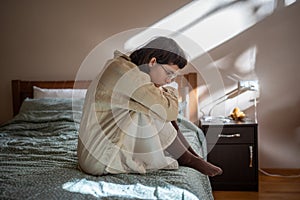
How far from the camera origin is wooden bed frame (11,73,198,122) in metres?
3.42

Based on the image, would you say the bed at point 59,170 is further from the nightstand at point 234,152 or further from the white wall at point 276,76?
the white wall at point 276,76

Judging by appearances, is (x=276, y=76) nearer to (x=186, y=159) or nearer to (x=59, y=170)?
(x=186, y=159)

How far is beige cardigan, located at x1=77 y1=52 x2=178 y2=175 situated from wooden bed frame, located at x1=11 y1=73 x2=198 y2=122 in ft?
5.18

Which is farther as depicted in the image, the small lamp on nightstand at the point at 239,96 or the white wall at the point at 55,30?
the white wall at the point at 55,30

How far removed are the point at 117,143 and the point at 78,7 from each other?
215cm

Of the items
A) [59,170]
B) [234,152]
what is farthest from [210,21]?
[59,170]

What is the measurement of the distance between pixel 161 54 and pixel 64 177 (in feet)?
2.46

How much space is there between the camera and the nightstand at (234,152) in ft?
9.98

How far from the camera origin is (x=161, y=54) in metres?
1.87

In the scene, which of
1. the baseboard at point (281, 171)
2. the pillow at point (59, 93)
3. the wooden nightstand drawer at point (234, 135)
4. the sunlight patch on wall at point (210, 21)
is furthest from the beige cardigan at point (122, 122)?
the baseboard at point (281, 171)

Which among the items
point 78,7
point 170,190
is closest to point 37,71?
point 78,7

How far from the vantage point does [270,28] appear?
3.33 m

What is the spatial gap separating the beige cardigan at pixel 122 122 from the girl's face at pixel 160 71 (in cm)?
12

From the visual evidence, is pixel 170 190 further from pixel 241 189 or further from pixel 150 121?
pixel 241 189
